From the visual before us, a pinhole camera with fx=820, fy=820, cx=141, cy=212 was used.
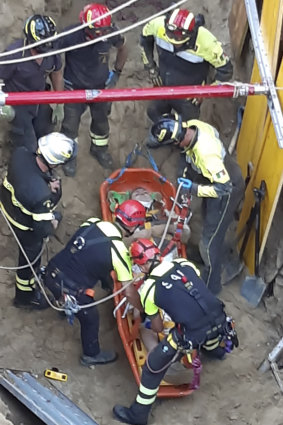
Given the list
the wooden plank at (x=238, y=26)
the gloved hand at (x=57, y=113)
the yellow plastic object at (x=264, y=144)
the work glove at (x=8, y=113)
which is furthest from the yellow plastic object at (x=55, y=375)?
the wooden plank at (x=238, y=26)

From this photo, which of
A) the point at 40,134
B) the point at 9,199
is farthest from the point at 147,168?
the point at 9,199

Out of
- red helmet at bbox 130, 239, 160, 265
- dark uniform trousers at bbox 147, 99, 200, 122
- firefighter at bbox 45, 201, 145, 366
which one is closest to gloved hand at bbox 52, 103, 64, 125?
dark uniform trousers at bbox 147, 99, 200, 122

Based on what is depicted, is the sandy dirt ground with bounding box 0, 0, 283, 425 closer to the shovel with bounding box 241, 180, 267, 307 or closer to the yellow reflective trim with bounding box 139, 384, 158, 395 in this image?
the shovel with bounding box 241, 180, 267, 307

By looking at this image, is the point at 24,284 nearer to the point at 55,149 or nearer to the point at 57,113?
the point at 55,149

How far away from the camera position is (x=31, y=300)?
25.8 feet

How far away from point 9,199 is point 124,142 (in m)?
2.22

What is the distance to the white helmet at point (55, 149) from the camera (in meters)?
7.06

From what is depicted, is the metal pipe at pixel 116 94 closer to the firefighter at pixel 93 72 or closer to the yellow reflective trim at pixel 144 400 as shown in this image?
the firefighter at pixel 93 72

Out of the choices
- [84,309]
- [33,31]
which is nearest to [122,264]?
[84,309]

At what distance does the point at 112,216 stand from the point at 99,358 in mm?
1579

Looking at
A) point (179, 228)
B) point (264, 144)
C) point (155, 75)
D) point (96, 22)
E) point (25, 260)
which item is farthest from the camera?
point (155, 75)

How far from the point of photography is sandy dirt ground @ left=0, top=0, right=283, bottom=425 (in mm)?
7270

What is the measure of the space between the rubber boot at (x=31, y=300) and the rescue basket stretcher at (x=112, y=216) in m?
0.81

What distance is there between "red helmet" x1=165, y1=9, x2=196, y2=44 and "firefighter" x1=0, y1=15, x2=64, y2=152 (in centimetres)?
111
